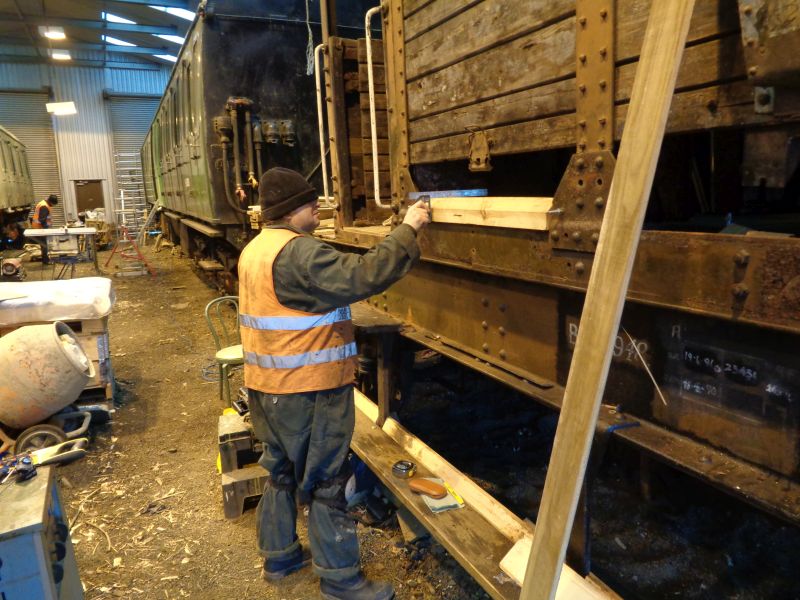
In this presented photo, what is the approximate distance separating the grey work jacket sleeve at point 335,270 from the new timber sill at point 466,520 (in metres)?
1.02

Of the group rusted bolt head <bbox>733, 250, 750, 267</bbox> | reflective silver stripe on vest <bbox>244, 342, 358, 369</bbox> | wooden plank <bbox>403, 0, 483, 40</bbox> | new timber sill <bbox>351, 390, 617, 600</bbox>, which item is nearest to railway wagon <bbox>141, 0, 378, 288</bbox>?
wooden plank <bbox>403, 0, 483, 40</bbox>

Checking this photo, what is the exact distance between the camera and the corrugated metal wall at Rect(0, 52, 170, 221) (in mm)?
24797

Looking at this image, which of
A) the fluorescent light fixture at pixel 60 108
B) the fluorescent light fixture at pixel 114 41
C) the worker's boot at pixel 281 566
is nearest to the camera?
the worker's boot at pixel 281 566

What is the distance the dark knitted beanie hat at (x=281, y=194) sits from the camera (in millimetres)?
2924

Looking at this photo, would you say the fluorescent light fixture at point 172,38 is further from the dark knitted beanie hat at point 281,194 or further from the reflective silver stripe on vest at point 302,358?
the reflective silver stripe on vest at point 302,358

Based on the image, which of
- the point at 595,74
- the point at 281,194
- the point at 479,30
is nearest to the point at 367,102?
the point at 281,194

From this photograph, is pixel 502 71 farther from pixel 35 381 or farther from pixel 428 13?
pixel 35 381

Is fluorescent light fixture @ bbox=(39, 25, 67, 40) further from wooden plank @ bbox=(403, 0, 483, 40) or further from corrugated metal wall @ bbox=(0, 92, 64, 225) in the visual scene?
wooden plank @ bbox=(403, 0, 483, 40)

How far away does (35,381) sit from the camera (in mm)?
4547

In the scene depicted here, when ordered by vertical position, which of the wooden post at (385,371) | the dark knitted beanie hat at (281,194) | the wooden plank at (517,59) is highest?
the wooden plank at (517,59)

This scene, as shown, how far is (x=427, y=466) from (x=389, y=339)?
0.83 meters

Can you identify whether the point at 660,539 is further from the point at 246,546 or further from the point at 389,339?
the point at 246,546

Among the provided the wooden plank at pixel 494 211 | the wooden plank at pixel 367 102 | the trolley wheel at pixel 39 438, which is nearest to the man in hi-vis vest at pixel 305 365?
the wooden plank at pixel 494 211

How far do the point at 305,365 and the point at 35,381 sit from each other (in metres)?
2.89
